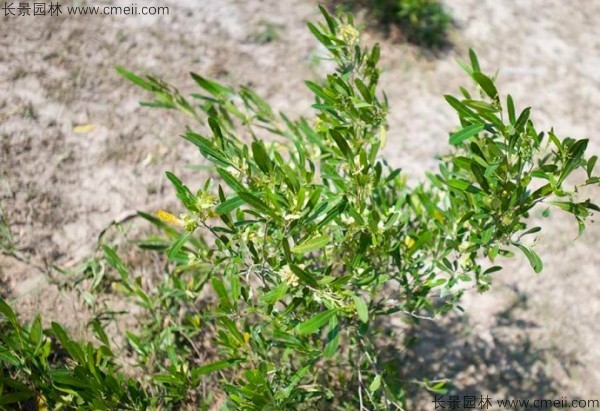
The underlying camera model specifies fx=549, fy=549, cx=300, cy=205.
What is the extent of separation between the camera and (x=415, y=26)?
3.71 meters

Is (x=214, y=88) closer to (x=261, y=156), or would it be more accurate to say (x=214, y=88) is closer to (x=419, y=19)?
(x=261, y=156)

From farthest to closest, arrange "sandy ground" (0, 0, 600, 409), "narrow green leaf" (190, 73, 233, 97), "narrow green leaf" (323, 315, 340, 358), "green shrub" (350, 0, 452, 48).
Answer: "green shrub" (350, 0, 452, 48) < "sandy ground" (0, 0, 600, 409) < "narrow green leaf" (190, 73, 233, 97) < "narrow green leaf" (323, 315, 340, 358)

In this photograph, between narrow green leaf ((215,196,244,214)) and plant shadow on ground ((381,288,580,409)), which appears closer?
narrow green leaf ((215,196,244,214))

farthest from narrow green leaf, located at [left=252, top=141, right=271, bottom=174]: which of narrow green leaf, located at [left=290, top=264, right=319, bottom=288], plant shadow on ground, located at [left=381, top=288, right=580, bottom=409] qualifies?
plant shadow on ground, located at [left=381, top=288, right=580, bottom=409]

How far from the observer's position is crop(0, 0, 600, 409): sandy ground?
235 centimetres

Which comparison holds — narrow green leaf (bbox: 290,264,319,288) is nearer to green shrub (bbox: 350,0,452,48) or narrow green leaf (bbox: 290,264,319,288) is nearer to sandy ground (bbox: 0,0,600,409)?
sandy ground (bbox: 0,0,600,409)

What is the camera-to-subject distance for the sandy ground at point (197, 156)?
2354mm

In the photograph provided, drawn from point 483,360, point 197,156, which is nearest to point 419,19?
point 197,156

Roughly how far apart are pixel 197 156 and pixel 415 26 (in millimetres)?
1869

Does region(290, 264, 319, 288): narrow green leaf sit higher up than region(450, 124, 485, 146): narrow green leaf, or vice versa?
region(450, 124, 485, 146): narrow green leaf

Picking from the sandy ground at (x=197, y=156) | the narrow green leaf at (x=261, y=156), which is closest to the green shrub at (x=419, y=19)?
the sandy ground at (x=197, y=156)

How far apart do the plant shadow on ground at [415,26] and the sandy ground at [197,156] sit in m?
0.06

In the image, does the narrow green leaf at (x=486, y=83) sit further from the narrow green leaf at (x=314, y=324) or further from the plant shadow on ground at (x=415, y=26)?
the plant shadow on ground at (x=415, y=26)

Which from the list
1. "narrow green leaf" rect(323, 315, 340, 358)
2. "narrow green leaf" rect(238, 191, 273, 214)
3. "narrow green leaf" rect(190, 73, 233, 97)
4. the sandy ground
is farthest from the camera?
the sandy ground
